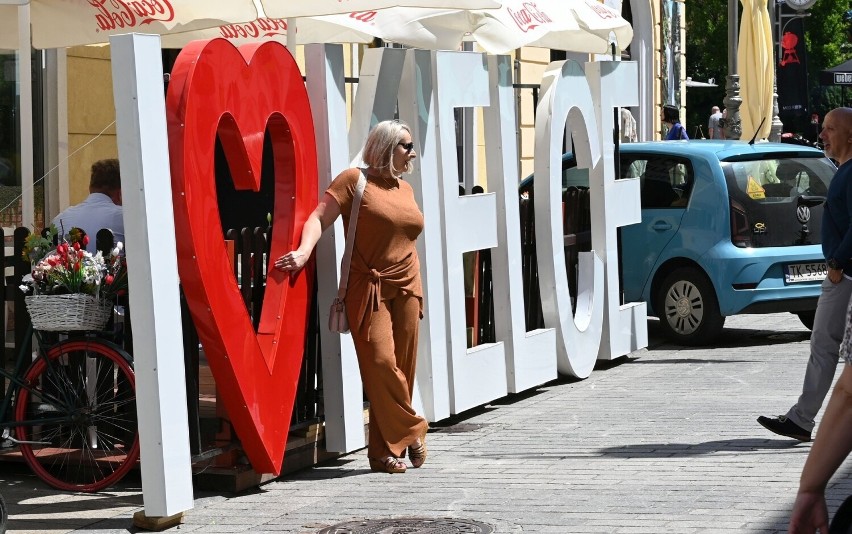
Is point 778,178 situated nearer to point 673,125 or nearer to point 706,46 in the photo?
point 673,125

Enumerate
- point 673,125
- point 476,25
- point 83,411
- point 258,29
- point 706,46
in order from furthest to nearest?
point 706,46
point 673,125
point 258,29
point 476,25
point 83,411

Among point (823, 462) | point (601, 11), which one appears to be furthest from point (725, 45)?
point (823, 462)

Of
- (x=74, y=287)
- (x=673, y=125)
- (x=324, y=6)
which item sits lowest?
(x=74, y=287)

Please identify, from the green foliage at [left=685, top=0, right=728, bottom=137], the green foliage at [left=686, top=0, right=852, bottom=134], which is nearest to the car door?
the green foliage at [left=685, top=0, right=728, bottom=137]

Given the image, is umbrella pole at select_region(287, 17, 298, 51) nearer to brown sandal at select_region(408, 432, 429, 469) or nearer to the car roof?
brown sandal at select_region(408, 432, 429, 469)

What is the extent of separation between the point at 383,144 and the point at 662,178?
5.62m

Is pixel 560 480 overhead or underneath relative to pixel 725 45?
underneath

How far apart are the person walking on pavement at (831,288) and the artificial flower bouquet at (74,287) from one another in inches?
134

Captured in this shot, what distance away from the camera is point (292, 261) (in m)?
7.42

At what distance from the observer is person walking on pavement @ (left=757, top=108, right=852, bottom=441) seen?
25.8 feet

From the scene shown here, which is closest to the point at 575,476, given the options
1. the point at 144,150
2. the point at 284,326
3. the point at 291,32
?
the point at 284,326

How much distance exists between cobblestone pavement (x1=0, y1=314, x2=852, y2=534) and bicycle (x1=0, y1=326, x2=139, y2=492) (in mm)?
164

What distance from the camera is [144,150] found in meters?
6.45

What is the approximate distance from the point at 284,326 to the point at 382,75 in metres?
1.67
